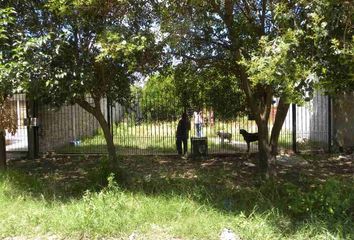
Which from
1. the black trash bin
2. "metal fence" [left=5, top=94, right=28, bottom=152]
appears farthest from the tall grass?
"metal fence" [left=5, top=94, right=28, bottom=152]

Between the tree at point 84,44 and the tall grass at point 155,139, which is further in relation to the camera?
the tall grass at point 155,139

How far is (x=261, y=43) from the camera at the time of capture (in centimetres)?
584

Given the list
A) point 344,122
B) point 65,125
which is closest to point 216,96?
point 344,122

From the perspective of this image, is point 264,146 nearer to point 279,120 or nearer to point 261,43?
point 279,120

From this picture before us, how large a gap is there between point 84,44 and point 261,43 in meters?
3.45

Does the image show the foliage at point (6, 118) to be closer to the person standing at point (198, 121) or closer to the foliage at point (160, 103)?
the foliage at point (160, 103)

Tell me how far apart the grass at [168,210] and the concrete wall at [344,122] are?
21.6ft

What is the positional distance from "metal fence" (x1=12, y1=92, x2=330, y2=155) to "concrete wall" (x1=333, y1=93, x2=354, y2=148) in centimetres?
36

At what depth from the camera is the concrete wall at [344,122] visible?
47.1 ft

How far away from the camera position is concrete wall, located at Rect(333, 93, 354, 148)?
14352 mm

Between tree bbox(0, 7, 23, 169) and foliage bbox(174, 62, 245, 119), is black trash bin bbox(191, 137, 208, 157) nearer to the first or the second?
foliage bbox(174, 62, 245, 119)

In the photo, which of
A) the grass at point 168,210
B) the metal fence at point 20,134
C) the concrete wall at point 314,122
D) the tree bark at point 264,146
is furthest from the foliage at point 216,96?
the metal fence at point 20,134

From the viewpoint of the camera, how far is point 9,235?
575cm

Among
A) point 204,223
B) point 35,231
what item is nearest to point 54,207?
point 35,231
